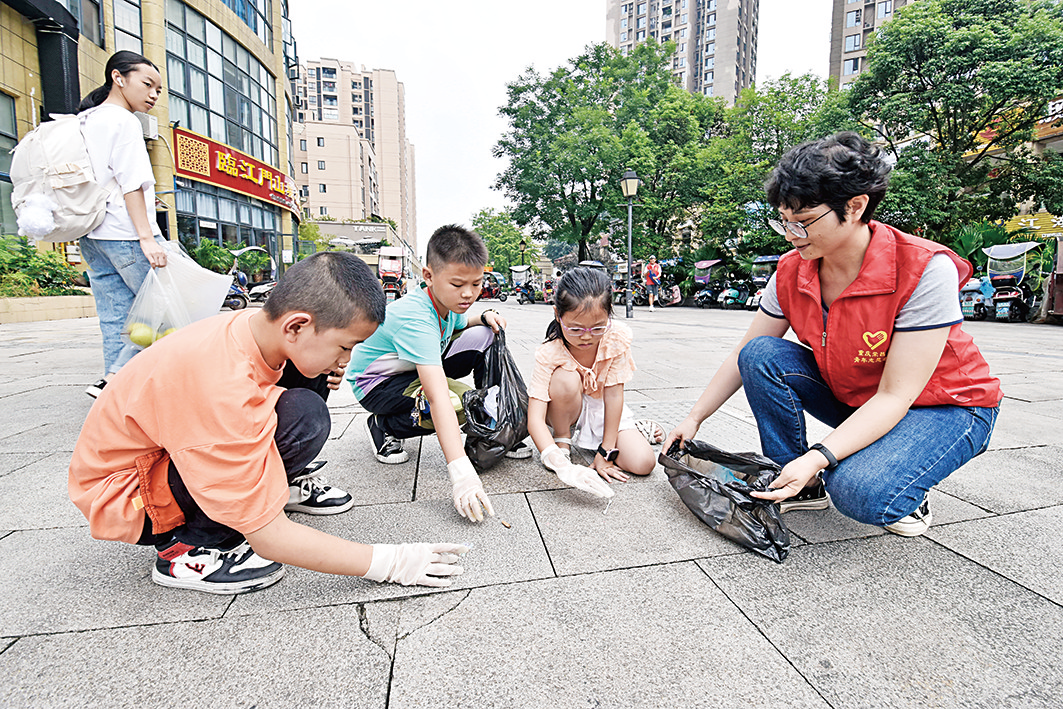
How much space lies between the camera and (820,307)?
73.4 inches

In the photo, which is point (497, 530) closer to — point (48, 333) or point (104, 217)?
point (104, 217)

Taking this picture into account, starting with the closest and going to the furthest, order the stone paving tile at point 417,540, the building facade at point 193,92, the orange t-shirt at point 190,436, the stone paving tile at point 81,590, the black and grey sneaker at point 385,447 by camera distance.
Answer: the orange t-shirt at point 190,436 < the stone paving tile at point 81,590 < the stone paving tile at point 417,540 < the black and grey sneaker at point 385,447 < the building facade at point 193,92

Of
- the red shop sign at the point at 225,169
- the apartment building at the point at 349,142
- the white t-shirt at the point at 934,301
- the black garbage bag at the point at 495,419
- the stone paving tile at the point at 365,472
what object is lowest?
the stone paving tile at the point at 365,472

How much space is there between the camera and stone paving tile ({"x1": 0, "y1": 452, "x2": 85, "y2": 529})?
1884mm

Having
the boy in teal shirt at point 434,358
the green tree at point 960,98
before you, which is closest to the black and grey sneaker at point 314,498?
the boy in teal shirt at point 434,358

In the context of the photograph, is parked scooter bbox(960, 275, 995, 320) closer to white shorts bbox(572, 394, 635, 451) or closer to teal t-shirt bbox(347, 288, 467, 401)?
white shorts bbox(572, 394, 635, 451)

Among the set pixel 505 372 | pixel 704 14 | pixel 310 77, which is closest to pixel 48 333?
pixel 505 372

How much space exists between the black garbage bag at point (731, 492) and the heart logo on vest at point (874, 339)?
0.47 meters

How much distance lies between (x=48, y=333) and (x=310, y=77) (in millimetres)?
83020

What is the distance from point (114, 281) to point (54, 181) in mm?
542

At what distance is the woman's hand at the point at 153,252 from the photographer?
8.89ft

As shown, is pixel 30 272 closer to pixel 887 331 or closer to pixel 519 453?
pixel 519 453

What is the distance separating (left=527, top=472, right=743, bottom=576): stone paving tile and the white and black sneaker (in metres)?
0.81

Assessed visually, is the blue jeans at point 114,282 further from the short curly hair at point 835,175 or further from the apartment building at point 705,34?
the apartment building at point 705,34
